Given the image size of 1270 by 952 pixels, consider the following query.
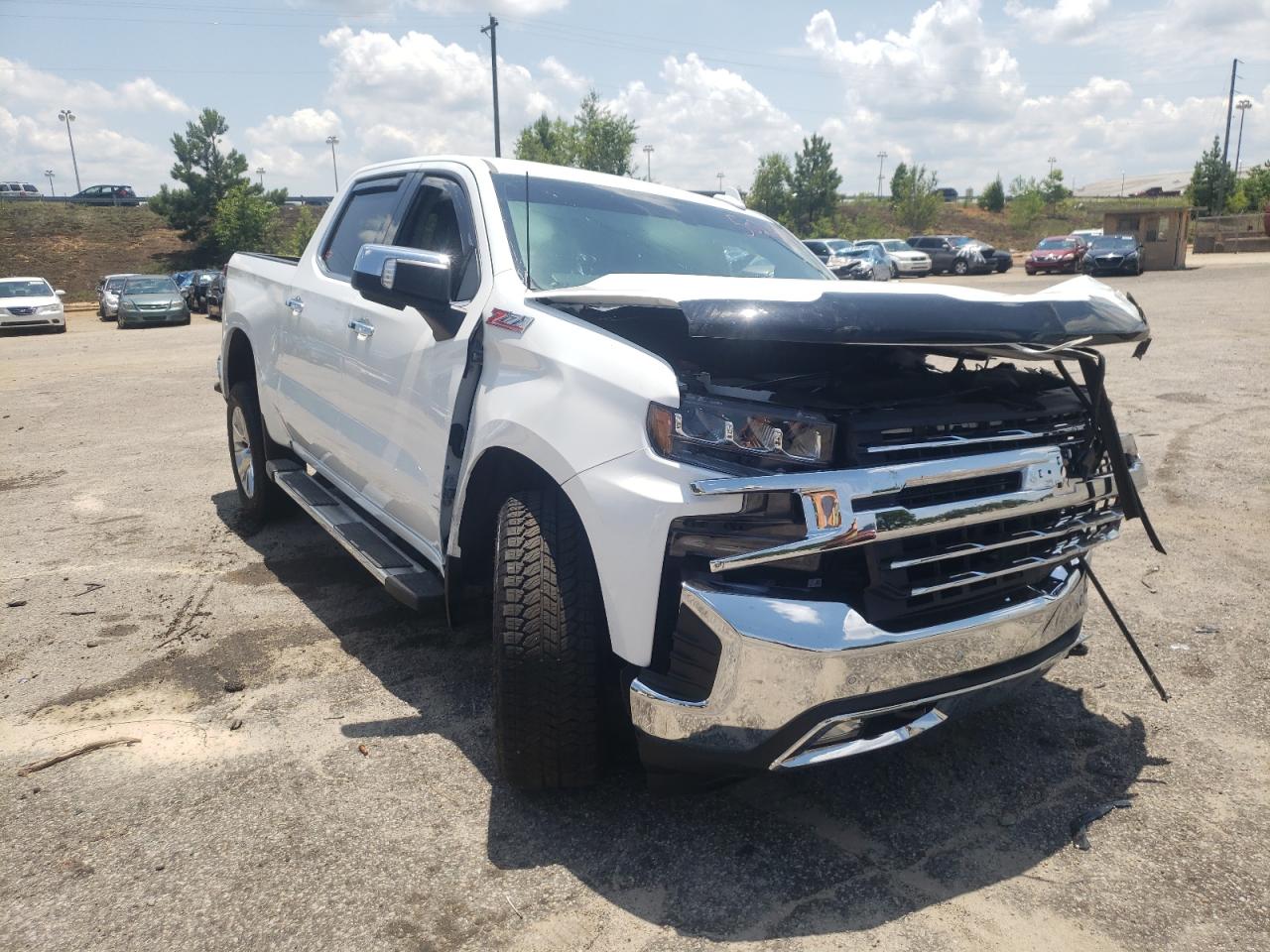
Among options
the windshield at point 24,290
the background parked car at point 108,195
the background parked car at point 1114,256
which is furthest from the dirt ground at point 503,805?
the background parked car at point 108,195

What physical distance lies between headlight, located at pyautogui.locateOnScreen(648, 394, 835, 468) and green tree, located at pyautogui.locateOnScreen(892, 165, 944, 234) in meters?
67.6

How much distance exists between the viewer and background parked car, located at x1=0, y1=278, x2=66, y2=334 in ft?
79.5

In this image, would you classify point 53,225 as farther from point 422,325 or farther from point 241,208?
point 422,325

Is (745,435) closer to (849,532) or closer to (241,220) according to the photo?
(849,532)

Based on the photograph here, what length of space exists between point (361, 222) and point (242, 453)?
6.64ft

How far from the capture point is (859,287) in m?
2.61

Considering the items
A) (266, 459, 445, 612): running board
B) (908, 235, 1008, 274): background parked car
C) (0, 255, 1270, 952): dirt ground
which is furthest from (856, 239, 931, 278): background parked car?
(266, 459, 445, 612): running board

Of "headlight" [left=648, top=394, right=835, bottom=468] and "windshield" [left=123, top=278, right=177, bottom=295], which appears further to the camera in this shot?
"windshield" [left=123, top=278, right=177, bottom=295]

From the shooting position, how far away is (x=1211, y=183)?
2406 inches

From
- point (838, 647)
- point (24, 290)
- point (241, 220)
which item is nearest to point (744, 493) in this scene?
point (838, 647)

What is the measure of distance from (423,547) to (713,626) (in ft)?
5.23

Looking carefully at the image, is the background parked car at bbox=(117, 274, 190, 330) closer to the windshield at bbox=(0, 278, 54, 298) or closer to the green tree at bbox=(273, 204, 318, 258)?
the windshield at bbox=(0, 278, 54, 298)

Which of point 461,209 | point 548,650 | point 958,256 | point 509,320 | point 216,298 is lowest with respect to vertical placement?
point 548,650

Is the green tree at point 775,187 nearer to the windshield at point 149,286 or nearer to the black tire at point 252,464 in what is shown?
the windshield at point 149,286
